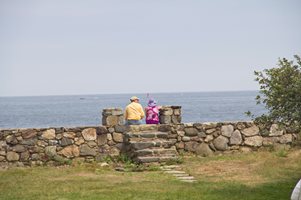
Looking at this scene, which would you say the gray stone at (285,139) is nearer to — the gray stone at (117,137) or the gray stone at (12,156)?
the gray stone at (117,137)

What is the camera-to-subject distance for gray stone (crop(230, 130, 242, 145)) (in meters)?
17.0

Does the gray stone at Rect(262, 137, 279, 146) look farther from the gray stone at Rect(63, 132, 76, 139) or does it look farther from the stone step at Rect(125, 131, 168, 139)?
the gray stone at Rect(63, 132, 76, 139)

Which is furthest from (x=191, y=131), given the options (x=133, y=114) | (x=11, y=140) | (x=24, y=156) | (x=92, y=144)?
(x=11, y=140)

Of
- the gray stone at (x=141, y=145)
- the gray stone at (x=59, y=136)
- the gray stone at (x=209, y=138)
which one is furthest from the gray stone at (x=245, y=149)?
the gray stone at (x=59, y=136)

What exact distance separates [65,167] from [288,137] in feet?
22.9

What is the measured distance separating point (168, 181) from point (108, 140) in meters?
4.18

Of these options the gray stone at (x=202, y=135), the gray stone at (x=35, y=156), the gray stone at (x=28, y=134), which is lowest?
the gray stone at (x=35, y=156)

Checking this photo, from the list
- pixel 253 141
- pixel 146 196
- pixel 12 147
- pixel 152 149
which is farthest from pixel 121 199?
pixel 253 141

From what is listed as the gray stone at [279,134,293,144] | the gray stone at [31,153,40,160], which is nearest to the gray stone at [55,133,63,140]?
the gray stone at [31,153,40,160]

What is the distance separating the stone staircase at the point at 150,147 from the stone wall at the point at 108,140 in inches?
13.0

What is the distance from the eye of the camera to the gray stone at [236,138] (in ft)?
55.9

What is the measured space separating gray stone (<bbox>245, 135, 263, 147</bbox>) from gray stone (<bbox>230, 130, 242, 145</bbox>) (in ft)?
0.73

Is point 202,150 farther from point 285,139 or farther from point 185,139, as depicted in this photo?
point 285,139

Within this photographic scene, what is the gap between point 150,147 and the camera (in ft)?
51.4
